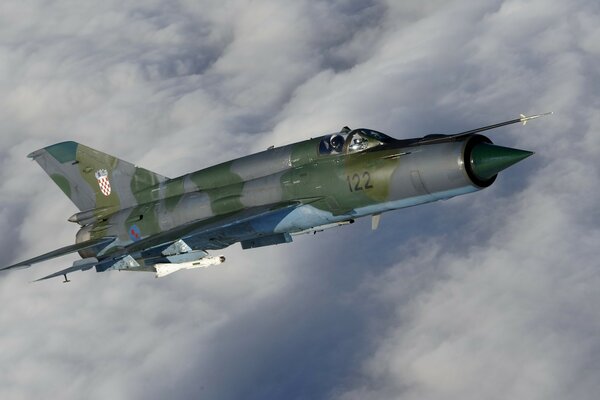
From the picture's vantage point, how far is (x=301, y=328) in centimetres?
13488

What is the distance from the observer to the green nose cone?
76.7ft

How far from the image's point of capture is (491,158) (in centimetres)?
2375

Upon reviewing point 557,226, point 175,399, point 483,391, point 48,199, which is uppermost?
point 48,199

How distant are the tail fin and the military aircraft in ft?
0.14

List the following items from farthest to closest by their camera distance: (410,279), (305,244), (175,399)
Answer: (305,244), (410,279), (175,399)

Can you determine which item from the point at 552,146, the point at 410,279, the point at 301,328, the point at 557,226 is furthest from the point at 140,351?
the point at 552,146

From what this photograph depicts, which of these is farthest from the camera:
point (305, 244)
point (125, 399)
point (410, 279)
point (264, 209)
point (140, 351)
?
point (305, 244)

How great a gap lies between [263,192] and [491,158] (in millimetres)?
8216

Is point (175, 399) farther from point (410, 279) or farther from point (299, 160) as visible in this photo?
point (299, 160)

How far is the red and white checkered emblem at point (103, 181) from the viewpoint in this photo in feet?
112

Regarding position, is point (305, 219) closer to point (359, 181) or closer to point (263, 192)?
point (263, 192)

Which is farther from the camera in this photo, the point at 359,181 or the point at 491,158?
the point at 359,181

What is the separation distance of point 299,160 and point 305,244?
126 m

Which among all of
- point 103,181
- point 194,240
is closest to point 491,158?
point 194,240
